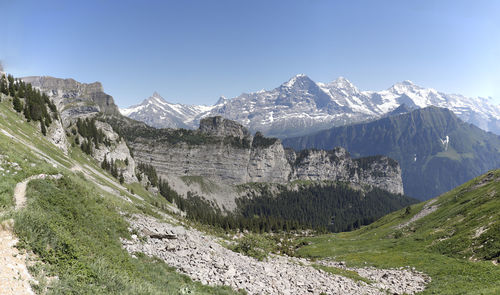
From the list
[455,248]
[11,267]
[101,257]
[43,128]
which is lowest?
[455,248]

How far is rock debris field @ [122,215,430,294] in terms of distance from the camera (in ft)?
73.7

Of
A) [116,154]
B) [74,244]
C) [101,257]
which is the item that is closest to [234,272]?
[101,257]

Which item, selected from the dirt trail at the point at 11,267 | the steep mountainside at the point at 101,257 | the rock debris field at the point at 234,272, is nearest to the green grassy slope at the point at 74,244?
the steep mountainside at the point at 101,257

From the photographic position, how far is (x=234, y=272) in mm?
24062

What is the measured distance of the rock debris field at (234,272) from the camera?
22.5 meters

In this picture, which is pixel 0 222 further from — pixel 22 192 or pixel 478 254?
pixel 478 254

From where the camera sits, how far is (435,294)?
29.7 meters

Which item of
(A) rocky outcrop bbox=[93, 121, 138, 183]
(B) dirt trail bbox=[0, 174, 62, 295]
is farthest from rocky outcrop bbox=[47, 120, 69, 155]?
(B) dirt trail bbox=[0, 174, 62, 295]

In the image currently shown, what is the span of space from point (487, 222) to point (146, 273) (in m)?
58.7

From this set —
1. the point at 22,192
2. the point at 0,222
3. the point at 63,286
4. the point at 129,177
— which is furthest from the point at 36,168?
the point at 129,177

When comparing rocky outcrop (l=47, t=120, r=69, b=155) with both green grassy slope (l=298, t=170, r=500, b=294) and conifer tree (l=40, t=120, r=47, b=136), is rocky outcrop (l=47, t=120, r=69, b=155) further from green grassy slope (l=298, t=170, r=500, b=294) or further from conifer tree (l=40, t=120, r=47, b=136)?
green grassy slope (l=298, t=170, r=500, b=294)

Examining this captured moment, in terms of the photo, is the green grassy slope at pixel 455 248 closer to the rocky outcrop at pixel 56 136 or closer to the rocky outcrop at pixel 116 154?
the rocky outcrop at pixel 56 136

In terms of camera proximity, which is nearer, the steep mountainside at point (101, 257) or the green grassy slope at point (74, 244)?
the steep mountainside at point (101, 257)

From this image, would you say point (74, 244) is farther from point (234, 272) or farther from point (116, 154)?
point (116, 154)
